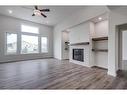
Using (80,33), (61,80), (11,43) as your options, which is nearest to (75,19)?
(80,33)

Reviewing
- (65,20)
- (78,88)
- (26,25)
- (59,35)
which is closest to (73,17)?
(65,20)

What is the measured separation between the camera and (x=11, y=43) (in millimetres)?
8078

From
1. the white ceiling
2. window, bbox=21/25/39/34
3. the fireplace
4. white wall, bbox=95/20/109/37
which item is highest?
the white ceiling

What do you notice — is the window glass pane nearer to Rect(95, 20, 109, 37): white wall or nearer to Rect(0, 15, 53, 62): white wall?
Rect(0, 15, 53, 62): white wall

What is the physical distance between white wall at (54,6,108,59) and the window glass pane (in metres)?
1.99

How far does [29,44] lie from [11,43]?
1603mm

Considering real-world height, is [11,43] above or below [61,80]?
above

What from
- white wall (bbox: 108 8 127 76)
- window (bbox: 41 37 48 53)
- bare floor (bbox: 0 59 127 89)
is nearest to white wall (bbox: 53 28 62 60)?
window (bbox: 41 37 48 53)

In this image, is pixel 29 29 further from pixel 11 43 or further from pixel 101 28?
pixel 101 28

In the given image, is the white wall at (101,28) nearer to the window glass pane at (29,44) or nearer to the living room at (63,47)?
the living room at (63,47)

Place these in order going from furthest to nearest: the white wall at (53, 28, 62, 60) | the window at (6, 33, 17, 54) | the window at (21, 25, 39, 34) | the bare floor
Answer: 1. the white wall at (53, 28, 62, 60)
2. the window at (21, 25, 39, 34)
3. the window at (6, 33, 17, 54)
4. the bare floor

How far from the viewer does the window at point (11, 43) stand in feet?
25.9

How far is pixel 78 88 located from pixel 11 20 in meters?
7.41

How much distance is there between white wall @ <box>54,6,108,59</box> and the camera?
15.9 feet
